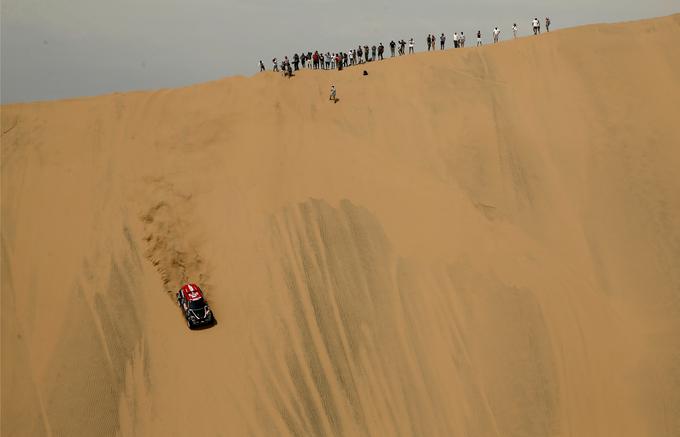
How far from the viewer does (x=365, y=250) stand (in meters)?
15.9

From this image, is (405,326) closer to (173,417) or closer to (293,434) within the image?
(293,434)

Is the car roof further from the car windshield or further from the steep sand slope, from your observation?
the steep sand slope

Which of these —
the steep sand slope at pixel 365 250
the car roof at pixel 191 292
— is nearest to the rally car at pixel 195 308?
the car roof at pixel 191 292

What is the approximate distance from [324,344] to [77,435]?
242 inches

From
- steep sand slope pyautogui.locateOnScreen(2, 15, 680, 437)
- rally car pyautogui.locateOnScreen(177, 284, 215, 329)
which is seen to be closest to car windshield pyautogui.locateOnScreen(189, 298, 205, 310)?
rally car pyautogui.locateOnScreen(177, 284, 215, 329)

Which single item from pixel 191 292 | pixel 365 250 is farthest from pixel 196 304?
pixel 365 250

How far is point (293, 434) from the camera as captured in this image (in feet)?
42.7

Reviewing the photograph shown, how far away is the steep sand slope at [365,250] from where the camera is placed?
44.7 feet

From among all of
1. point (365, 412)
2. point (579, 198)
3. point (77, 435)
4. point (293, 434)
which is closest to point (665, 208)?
point (579, 198)

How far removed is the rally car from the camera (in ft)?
47.1

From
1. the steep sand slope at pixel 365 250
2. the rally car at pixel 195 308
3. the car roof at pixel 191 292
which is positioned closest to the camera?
the steep sand slope at pixel 365 250

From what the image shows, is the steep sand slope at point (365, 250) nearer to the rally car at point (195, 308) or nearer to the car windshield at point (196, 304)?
the rally car at point (195, 308)

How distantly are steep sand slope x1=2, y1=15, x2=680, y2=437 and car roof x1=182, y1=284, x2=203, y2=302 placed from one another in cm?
59

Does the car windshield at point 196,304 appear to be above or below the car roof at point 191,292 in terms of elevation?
below
